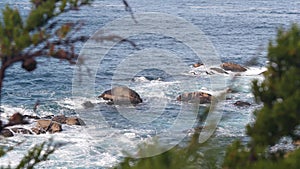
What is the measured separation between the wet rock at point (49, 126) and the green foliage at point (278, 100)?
15.9 m

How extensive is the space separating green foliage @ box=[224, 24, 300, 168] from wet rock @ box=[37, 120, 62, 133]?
15915mm

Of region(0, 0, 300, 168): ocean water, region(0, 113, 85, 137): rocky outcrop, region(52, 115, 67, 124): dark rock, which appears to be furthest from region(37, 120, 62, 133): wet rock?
region(52, 115, 67, 124): dark rock

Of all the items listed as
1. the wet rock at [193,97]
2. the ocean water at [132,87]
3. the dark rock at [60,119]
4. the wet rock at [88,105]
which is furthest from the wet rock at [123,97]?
the dark rock at [60,119]

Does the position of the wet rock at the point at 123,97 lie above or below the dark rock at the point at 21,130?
below

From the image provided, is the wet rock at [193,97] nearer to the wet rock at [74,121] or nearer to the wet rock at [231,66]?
the wet rock at [74,121]

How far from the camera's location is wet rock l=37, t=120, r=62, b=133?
792 inches

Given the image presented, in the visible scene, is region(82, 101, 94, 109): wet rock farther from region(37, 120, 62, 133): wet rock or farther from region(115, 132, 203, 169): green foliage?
region(115, 132, 203, 169): green foliage

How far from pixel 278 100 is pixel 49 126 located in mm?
16550

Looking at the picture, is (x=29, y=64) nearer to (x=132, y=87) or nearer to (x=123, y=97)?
(x=123, y=97)

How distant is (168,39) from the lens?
4016cm

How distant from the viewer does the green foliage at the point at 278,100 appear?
442 centimetres

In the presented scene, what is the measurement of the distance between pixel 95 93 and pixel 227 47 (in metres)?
14.1

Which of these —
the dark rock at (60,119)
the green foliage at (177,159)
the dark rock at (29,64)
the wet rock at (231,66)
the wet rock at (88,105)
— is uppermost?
the dark rock at (29,64)

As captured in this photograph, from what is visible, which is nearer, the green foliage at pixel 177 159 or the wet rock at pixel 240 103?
the green foliage at pixel 177 159
